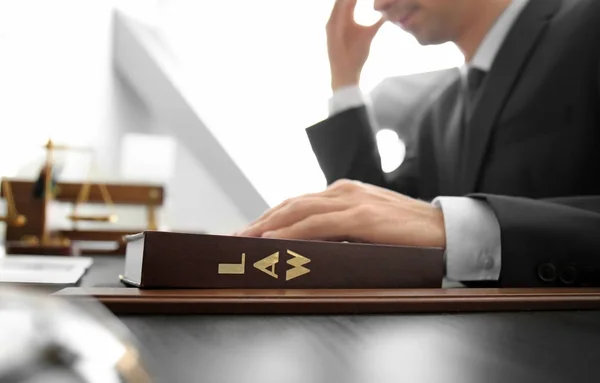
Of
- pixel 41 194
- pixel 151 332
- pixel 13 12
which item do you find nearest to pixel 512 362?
pixel 151 332

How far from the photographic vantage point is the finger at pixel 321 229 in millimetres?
497

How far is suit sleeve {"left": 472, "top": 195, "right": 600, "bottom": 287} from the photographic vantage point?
1.59 ft

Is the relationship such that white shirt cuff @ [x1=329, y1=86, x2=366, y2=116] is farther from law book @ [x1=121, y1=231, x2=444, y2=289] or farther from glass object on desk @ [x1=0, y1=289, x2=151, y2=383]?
glass object on desk @ [x1=0, y1=289, x2=151, y2=383]

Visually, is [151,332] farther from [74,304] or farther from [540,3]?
[540,3]

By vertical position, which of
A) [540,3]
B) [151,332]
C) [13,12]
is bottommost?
[151,332]

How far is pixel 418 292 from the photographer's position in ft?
1.24

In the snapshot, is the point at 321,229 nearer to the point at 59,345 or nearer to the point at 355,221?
the point at 355,221

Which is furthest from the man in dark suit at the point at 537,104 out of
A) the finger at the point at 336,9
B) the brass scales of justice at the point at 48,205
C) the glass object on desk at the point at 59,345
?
the brass scales of justice at the point at 48,205

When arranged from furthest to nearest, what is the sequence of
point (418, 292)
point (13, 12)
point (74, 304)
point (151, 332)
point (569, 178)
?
point (13, 12) < point (569, 178) < point (418, 292) < point (151, 332) < point (74, 304)

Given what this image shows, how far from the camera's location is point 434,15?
38.1 inches

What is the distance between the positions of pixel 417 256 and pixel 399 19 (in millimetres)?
691

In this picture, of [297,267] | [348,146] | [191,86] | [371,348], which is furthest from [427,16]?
[191,86]

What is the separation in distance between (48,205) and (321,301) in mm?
1154

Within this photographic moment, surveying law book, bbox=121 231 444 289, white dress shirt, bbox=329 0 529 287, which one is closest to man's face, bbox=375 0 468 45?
white dress shirt, bbox=329 0 529 287
